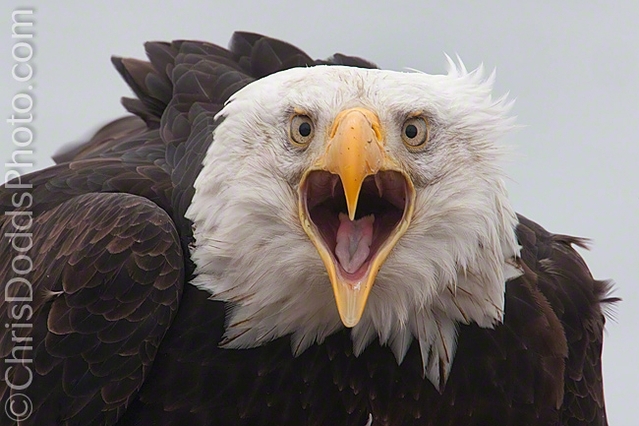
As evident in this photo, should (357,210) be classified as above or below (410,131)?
below

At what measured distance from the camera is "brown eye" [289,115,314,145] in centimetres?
456

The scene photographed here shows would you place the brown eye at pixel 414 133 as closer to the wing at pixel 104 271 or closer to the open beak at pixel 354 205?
the open beak at pixel 354 205

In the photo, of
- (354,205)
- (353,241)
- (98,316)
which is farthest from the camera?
(98,316)

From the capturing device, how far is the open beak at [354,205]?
4.25 metres

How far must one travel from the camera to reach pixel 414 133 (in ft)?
15.1

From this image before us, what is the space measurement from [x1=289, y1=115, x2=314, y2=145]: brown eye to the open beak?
0.14m

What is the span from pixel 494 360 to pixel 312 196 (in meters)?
1.22

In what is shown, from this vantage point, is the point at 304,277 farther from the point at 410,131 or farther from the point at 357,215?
the point at 410,131

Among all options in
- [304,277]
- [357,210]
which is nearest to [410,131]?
[357,210]

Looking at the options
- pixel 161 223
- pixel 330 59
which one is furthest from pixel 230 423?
pixel 330 59

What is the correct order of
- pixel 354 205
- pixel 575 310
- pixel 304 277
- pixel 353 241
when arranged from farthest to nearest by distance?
pixel 575 310 → pixel 304 277 → pixel 353 241 → pixel 354 205

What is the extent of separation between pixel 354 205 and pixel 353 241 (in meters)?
0.39

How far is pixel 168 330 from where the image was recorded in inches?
203

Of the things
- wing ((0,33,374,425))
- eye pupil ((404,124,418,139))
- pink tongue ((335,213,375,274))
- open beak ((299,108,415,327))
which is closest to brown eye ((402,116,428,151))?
eye pupil ((404,124,418,139))
